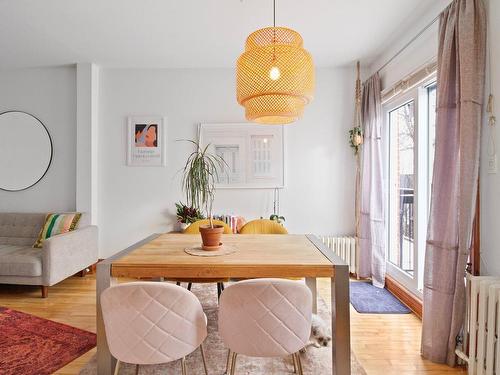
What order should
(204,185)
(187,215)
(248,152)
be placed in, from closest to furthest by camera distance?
(204,185) < (187,215) < (248,152)

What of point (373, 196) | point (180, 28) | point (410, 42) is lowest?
point (373, 196)

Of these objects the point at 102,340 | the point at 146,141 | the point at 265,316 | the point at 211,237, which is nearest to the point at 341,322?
the point at 265,316

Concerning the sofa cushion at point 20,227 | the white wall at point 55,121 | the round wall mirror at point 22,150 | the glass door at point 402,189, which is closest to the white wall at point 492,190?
the glass door at point 402,189

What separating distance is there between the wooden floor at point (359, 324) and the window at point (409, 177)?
50 centimetres

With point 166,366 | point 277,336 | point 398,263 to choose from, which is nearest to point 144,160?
point 166,366

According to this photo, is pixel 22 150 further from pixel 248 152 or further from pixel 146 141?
pixel 248 152

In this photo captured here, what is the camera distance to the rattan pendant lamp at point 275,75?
155 centimetres

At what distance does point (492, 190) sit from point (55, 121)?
178 inches

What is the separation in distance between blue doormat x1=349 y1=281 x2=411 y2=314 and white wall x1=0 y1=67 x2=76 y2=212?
140 inches

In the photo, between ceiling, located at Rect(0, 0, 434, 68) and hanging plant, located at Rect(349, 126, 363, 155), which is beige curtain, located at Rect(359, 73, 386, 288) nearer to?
hanging plant, located at Rect(349, 126, 363, 155)

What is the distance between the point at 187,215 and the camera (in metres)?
3.33

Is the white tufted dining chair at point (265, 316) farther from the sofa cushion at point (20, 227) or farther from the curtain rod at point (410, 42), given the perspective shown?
the sofa cushion at point (20, 227)

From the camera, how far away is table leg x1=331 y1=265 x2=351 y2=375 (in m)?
1.40

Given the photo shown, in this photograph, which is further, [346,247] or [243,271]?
[346,247]
